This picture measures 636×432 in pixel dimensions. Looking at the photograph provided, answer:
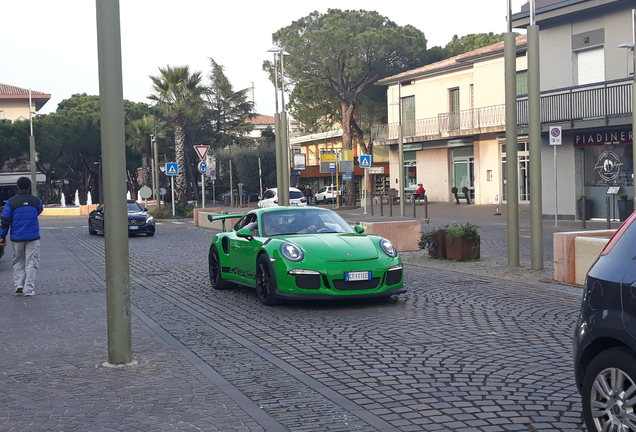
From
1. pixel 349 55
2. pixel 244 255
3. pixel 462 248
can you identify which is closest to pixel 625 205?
pixel 462 248

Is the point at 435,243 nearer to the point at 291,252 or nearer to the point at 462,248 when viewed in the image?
the point at 462,248

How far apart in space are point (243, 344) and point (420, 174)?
42476 mm

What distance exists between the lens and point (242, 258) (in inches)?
457

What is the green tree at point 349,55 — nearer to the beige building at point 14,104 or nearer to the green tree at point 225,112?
the green tree at point 225,112

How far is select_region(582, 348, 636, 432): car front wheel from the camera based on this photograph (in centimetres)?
403

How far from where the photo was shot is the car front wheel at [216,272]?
12570mm

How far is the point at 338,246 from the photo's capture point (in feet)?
34.2

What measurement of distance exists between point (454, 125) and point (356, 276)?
36130mm

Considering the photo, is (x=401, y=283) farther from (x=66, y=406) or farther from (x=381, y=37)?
(x=381, y=37)

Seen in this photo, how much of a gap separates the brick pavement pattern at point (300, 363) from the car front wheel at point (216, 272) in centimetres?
21

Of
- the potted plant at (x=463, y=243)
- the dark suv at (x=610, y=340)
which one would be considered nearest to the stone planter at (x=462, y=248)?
the potted plant at (x=463, y=243)

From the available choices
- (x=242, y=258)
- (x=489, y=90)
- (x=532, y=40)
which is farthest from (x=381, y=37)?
(x=242, y=258)

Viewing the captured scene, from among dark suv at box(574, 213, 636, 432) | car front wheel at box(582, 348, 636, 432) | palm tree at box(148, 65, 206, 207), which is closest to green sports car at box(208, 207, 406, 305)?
dark suv at box(574, 213, 636, 432)

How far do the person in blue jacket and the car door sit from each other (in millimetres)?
3152
